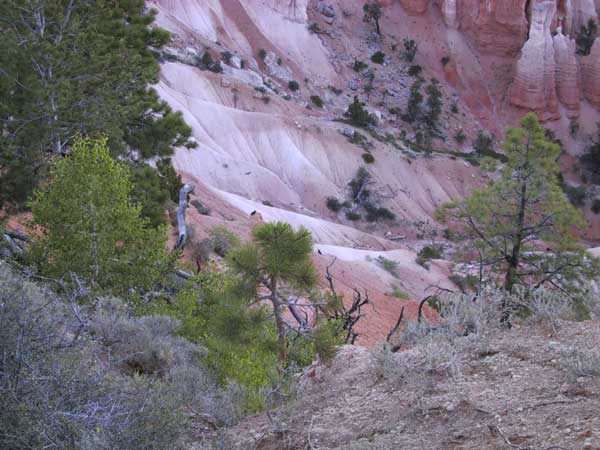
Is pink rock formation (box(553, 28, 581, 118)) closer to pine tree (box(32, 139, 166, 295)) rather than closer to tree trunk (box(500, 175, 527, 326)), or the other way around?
tree trunk (box(500, 175, 527, 326))

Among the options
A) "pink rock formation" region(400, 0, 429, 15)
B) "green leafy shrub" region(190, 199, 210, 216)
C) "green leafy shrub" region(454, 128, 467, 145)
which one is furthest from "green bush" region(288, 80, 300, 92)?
"green leafy shrub" region(190, 199, 210, 216)

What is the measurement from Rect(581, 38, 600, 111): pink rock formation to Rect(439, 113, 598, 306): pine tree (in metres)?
58.8

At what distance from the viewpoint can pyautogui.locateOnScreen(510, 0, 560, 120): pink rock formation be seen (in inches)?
2680

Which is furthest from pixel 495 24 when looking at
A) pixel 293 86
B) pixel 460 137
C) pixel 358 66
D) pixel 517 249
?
pixel 517 249

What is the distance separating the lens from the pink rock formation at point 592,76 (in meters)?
68.9

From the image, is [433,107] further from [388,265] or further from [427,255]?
[388,265]

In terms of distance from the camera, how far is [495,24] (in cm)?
7056

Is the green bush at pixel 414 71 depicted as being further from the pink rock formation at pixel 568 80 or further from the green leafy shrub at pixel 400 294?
the green leafy shrub at pixel 400 294

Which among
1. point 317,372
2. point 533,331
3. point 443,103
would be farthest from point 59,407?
point 443,103

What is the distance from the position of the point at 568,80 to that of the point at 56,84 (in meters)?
63.2

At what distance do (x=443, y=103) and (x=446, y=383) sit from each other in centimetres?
6421

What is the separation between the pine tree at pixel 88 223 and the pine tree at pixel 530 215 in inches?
309

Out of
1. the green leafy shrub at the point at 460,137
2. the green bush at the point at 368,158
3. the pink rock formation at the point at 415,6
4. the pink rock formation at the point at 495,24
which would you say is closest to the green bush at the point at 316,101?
the green bush at the point at 368,158

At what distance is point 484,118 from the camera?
68438mm
